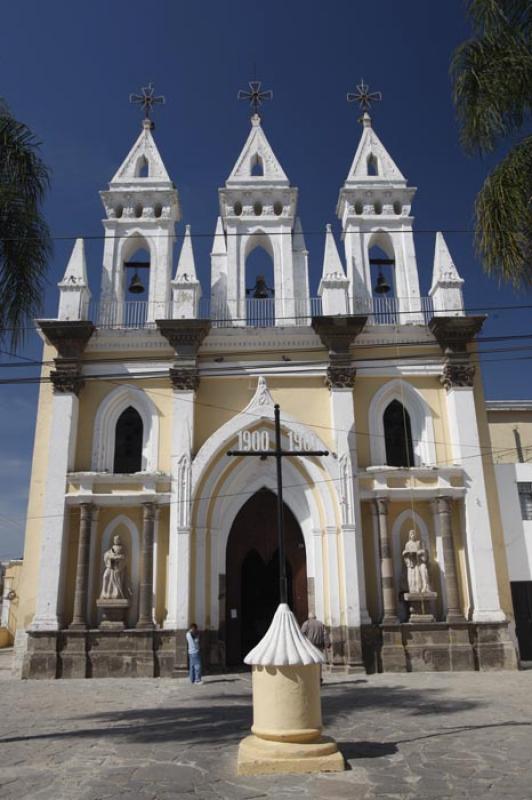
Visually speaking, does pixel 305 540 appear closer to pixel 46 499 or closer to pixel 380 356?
pixel 380 356

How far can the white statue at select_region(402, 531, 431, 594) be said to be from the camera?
1670 centimetres

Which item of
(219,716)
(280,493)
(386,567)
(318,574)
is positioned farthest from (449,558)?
(280,493)

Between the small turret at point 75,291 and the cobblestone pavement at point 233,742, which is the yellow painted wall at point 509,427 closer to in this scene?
the cobblestone pavement at point 233,742

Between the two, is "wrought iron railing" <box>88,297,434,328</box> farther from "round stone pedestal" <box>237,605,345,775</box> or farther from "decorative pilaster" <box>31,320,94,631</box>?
"round stone pedestal" <box>237,605,345,775</box>

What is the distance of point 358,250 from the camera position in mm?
20547

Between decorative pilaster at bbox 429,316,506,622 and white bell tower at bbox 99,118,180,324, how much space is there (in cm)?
795

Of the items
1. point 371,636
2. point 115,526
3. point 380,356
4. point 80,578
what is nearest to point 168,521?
point 115,526

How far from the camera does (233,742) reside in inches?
341

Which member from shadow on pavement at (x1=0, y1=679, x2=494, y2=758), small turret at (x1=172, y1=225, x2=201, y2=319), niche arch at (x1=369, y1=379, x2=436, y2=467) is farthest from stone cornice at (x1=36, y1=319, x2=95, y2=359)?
shadow on pavement at (x1=0, y1=679, x2=494, y2=758)

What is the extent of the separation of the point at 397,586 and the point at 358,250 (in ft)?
32.2

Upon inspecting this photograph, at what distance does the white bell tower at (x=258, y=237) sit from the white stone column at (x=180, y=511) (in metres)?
3.04

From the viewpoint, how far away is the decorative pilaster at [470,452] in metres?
16.6

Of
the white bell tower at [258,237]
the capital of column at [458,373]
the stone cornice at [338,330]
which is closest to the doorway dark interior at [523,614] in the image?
the capital of column at [458,373]

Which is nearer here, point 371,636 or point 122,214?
point 371,636
